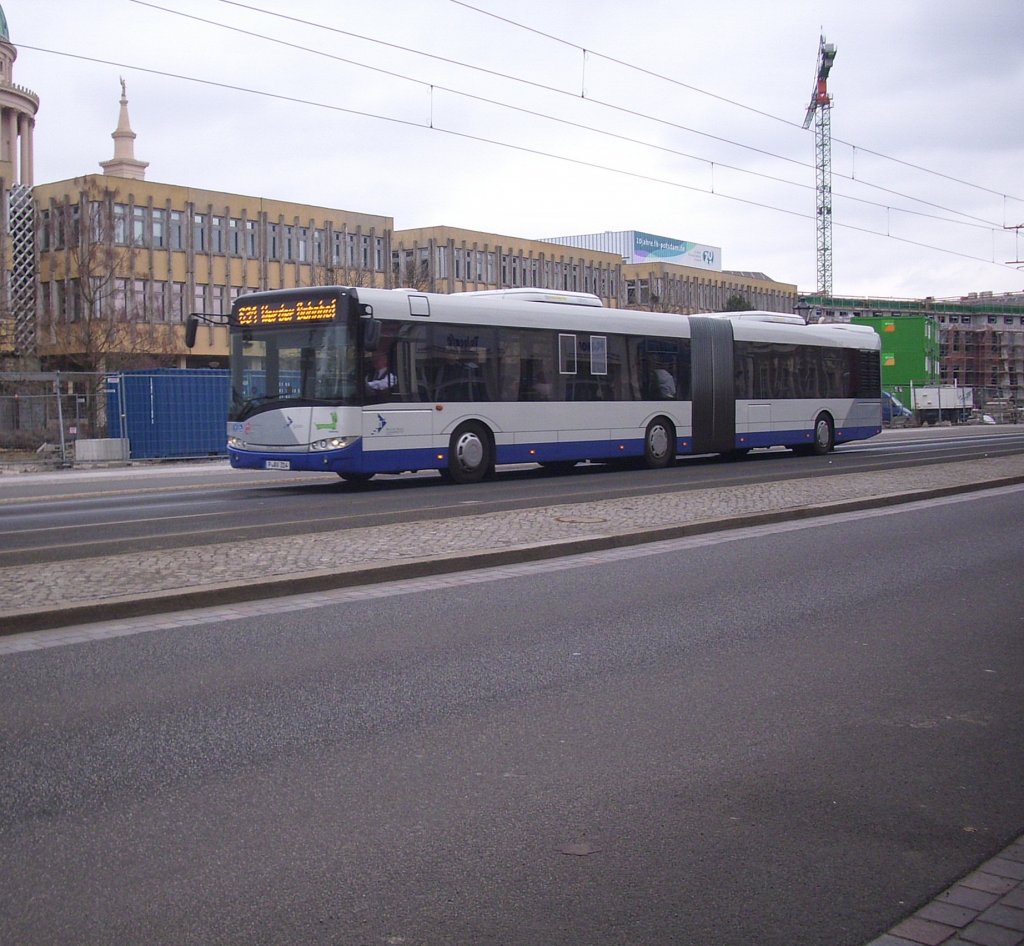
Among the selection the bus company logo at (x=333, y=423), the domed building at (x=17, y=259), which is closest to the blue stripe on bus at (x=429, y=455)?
the bus company logo at (x=333, y=423)

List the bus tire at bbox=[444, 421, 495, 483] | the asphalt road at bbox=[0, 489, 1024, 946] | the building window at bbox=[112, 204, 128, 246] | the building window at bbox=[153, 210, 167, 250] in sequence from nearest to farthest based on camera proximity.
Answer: the asphalt road at bbox=[0, 489, 1024, 946]
the bus tire at bbox=[444, 421, 495, 483]
the building window at bbox=[112, 204, 128, 246]
the building window at bbox=[153, 210, 167, 250]

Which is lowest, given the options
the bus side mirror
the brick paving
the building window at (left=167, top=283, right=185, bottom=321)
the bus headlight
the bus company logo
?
the brick paving

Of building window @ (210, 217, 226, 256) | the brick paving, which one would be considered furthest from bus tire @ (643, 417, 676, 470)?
building window @ (210, 217, 226, 256)

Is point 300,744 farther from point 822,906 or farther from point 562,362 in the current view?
point 562,362

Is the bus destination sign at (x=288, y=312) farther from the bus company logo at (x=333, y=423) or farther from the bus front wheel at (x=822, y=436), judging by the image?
the bus front wheel at (x=822, y=436)

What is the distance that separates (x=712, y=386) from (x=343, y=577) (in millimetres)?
17849

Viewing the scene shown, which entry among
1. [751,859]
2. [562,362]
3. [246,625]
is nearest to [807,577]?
[246,625]

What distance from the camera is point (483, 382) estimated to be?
21109 mm

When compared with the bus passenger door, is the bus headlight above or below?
below

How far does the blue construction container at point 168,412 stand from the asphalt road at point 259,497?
2248 millimetres

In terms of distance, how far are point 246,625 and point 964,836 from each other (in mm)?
4966

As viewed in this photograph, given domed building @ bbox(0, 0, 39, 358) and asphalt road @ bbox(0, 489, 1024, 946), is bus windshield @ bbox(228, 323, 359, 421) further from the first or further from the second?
domed building @ bbox(0, 0, 39, 358)

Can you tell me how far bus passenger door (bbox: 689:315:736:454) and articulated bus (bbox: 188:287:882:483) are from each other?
36 millimetres

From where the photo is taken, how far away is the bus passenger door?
2614cm
